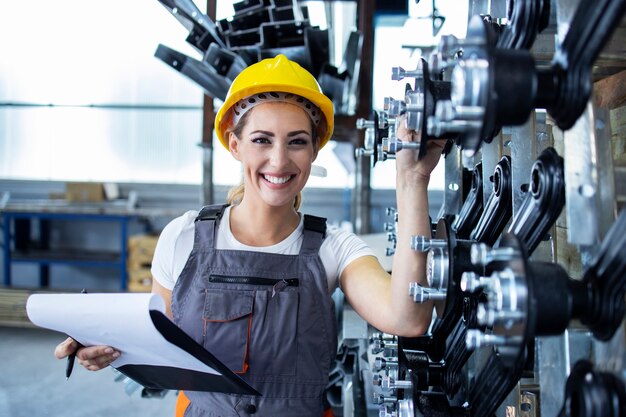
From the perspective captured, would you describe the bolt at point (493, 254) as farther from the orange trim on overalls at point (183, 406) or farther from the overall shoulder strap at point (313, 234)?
the orange trim on overalls at point (183, 406)

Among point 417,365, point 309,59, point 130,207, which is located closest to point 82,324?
point 417,365

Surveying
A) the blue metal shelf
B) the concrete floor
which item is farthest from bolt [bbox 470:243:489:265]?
the blue metal shelf

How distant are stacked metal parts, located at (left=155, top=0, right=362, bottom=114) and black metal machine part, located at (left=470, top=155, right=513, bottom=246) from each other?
169 centimetres

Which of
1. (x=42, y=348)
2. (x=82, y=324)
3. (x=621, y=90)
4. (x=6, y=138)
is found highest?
(x=6, y=138)

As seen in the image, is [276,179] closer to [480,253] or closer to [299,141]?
[299,141]

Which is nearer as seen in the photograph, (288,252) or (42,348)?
(288,252)

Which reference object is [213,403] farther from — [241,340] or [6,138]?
[6,138]

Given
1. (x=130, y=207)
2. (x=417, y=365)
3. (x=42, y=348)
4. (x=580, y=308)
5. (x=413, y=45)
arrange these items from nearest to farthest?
(x=580, y=308), (x=417, y=365), (x=413, y=45), (x=42, y=348), (x=130, y=207)

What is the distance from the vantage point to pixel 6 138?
5.59 meters

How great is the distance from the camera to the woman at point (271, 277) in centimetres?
113

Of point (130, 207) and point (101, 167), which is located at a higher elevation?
point (101, 167)

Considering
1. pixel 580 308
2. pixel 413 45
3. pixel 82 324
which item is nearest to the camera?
pixel 580 308

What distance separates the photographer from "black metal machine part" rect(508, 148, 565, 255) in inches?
25.1

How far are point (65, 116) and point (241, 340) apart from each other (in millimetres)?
5267
